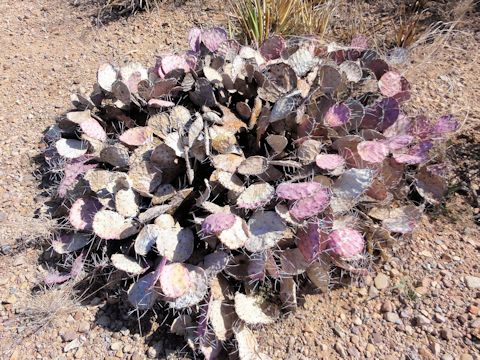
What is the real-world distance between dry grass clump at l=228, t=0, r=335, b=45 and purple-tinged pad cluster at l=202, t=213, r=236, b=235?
43.1 inches

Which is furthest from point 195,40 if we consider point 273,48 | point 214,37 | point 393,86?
point 393,86

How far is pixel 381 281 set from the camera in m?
1.59

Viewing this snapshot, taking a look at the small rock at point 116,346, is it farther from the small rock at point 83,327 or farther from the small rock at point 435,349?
the small rock at point 435,349

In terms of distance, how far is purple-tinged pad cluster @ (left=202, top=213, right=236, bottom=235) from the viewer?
1.37m

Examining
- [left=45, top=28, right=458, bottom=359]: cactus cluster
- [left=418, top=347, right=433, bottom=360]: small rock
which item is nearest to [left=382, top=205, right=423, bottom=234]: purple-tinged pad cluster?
[left=45, top=28, right=458, bottom=359]: cactus cluster

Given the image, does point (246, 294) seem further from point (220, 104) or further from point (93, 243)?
point (220, 104)

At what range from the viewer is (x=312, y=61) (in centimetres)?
179

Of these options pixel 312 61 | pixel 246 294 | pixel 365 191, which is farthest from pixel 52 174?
pixel 365 191

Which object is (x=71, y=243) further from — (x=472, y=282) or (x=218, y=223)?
(x=472, y=282)

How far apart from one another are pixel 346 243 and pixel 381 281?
0.23 m

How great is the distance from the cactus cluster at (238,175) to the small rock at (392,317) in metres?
0.16

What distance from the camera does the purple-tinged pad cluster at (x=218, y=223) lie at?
137 centimetres

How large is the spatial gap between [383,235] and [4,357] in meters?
1.29

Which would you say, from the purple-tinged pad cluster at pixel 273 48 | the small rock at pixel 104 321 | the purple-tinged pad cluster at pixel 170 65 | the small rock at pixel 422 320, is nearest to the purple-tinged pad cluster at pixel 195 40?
the purple-tinged pad cluster at pixel 170 65
